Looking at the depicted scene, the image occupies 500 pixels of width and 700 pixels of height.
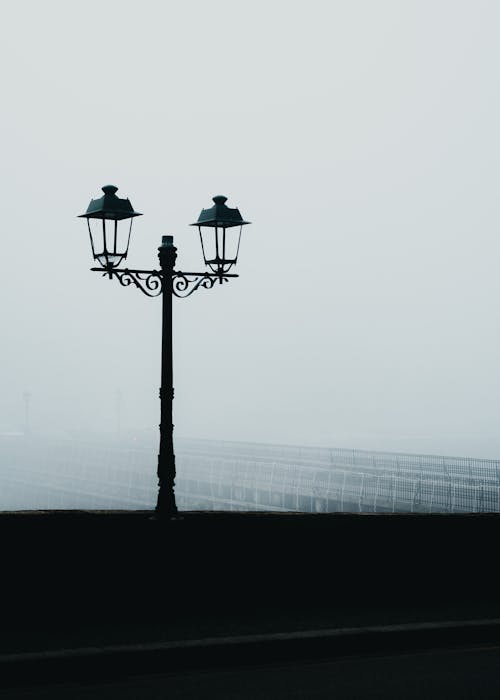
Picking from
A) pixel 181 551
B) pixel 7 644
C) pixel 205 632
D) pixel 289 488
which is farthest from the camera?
pixel 289 488

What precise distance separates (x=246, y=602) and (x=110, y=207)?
5075 mm

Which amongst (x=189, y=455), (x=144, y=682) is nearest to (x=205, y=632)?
(x=144, y=682)

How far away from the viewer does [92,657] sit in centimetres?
854

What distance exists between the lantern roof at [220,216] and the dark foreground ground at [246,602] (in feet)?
12.7

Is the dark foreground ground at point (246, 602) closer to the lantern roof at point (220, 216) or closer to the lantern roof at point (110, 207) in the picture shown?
the lantern roof at point (110, 207)

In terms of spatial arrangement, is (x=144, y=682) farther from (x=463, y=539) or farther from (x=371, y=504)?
(x=371, y=504)

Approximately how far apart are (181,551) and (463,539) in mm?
3997

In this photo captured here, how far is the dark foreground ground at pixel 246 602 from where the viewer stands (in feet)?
27.8

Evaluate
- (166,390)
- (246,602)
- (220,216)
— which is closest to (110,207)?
(220,216)

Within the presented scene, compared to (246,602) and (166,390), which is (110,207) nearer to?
(166,390)

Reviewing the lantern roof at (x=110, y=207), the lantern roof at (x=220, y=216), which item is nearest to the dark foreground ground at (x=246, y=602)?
the lantern roof at (x=110, y=207)

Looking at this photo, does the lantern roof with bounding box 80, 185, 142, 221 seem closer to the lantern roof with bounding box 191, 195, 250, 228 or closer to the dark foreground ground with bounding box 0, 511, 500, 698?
the lantern roof with bounding box 191, 195, 250, 228

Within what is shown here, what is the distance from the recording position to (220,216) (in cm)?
1324

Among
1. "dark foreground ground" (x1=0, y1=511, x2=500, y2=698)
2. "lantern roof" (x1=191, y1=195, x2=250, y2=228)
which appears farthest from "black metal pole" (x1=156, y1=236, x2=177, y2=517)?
"lantern roof" (x1=191, y1=195, x2=250, y2=228)
